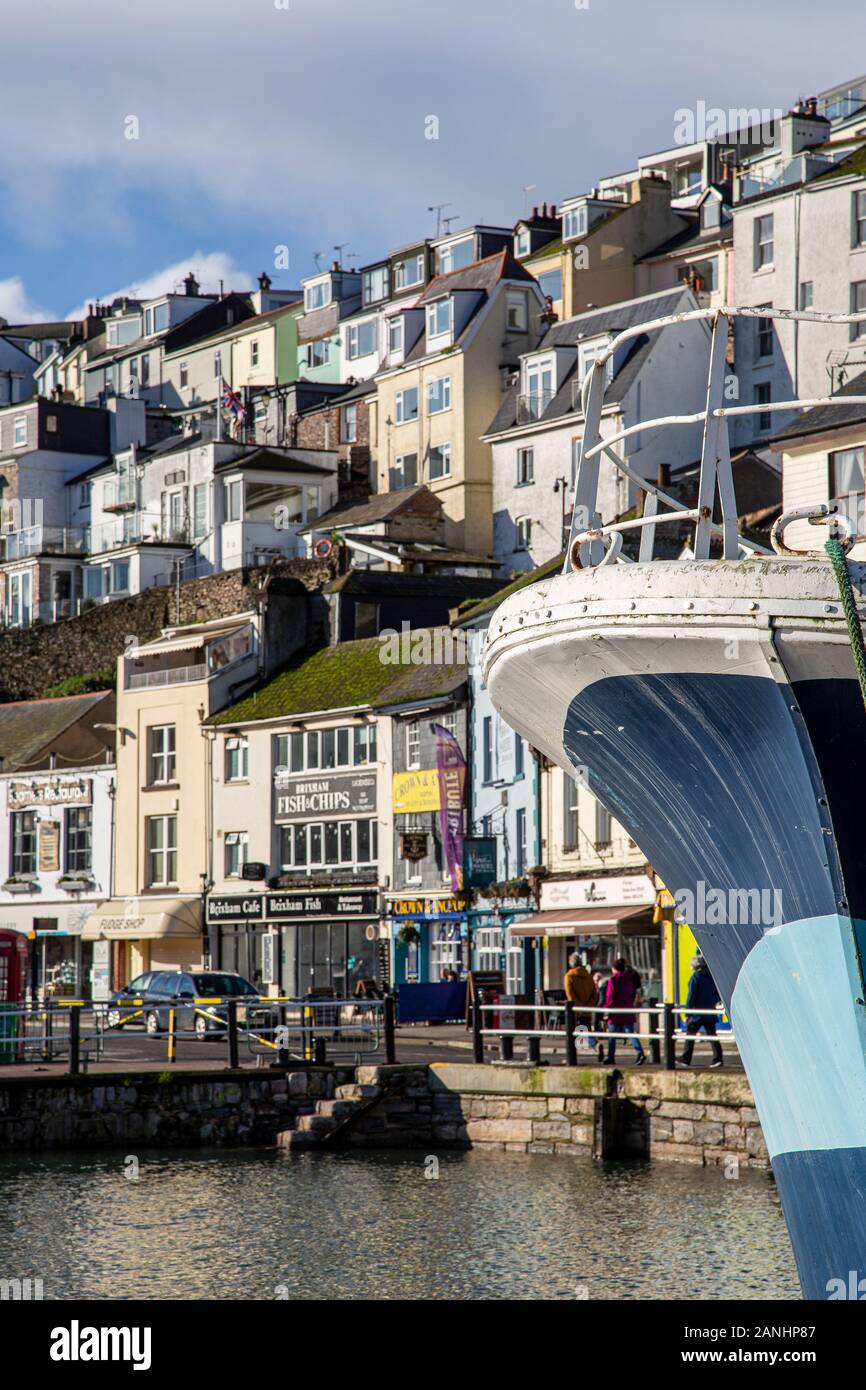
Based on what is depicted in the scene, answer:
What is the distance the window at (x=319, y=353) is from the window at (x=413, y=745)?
3749 centimetres

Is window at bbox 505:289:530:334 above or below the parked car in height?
above

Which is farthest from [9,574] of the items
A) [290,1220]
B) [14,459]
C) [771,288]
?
[290,1220]

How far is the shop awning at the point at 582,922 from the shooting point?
39219mm

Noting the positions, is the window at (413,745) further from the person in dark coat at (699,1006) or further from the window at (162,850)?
the person in dark coat at (699,1006)

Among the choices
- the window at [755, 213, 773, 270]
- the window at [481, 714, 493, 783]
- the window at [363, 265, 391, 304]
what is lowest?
the window at [481, 714, 493, 783]

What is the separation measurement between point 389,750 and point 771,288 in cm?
1869

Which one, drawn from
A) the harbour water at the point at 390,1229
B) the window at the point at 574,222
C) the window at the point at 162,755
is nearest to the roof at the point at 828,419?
the harbour water at the point at 390,1229

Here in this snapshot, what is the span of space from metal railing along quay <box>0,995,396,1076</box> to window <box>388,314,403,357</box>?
32.8 metres

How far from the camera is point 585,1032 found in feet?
83.7

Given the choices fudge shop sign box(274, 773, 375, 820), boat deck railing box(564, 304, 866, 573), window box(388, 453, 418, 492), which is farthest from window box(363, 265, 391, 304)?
boat deck railing box(564, 304, 866, 573)

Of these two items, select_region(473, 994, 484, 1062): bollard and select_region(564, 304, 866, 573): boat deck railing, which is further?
select_region(473, 994, 484, 1062): bollard

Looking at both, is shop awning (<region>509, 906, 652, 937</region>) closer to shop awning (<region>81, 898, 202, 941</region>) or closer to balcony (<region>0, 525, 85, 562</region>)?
shop awning (<region>81, 898, 202, 941</region>)

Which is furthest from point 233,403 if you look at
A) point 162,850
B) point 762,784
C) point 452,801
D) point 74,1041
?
point 762,784

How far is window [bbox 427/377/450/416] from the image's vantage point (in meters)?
65.7
